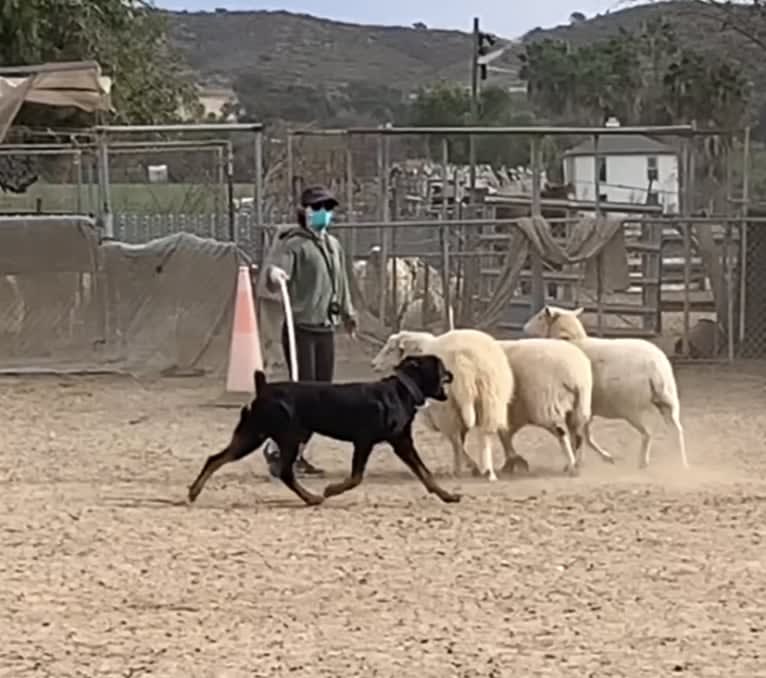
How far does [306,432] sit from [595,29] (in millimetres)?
47049

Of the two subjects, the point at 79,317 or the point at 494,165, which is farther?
the point at 494,165

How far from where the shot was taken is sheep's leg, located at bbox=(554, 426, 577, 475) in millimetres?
10898

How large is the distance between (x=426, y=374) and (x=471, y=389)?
731mm

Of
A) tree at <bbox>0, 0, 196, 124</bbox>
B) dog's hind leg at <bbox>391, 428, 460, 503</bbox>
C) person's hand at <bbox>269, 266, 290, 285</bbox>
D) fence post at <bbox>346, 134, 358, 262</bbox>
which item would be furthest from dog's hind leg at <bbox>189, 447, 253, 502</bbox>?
tree at <bbox>0, 0, 196, 124</bbox>

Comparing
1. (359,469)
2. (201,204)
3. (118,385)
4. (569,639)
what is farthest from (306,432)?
(201,204)

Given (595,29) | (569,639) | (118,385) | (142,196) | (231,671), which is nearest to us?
(231,671)

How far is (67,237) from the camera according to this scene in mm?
17062

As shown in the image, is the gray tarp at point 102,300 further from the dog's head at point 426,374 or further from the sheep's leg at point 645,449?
the dog's head at point 426,374

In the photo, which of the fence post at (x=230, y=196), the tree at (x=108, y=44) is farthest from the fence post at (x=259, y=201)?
the tree at (x=108, y=44)

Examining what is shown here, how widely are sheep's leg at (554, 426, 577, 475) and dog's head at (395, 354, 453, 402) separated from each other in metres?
1.25

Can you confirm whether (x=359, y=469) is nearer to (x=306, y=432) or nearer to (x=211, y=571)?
(x=306, y=432)

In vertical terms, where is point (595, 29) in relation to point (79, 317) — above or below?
above

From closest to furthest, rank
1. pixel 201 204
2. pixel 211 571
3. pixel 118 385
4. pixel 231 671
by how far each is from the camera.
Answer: pixel 231 671
pixel 211 571
pixel 118 385
pixel 201 204

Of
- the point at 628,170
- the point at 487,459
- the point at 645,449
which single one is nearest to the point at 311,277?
the point at 487,459
